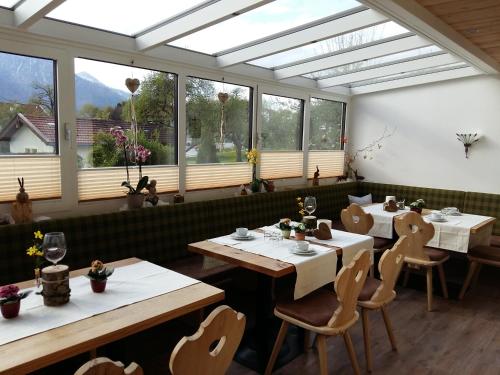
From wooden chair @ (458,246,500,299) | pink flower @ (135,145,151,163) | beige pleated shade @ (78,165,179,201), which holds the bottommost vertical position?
wooden chair @ (458,246,500,299)

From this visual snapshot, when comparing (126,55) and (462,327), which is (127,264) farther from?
(462,327)

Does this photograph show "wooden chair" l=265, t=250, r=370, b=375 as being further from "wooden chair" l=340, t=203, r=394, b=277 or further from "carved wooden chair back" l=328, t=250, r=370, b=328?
"wooden chair" l=340, t=203, r=394, b=277

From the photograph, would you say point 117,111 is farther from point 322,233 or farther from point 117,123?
point 322,233

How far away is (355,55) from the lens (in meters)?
4.31

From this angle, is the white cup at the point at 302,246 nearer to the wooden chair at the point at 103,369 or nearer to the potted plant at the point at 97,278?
the potted plant at the point at 97,278

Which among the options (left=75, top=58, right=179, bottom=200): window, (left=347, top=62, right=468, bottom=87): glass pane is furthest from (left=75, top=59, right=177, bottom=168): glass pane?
(left=347, top=62, right=468, bottom=87): glass pane

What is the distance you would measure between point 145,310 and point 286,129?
156 inches

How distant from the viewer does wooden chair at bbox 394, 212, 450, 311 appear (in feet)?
11.6

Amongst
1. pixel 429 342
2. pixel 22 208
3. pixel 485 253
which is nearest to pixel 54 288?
pixel 22 208

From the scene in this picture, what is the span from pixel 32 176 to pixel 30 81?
72 centimetres

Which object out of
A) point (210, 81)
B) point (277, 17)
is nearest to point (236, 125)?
point (210, 81)

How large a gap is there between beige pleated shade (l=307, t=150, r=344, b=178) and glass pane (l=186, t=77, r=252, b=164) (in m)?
1.35

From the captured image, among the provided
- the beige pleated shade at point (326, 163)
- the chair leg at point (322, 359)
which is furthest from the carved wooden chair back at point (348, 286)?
the beige pleated shade at point (326, 163)

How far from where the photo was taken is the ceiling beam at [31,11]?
245 centimetres
